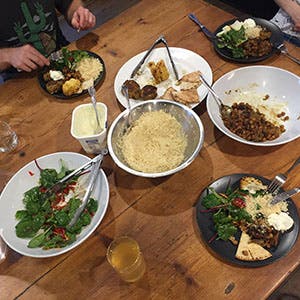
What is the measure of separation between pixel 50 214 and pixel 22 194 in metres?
0.18

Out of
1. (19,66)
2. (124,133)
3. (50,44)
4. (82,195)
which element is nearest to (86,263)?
(82,195)

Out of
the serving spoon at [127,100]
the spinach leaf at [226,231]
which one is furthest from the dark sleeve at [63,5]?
the spinach leaf at [226,231]

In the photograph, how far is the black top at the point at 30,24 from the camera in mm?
2105

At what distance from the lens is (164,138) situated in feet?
5.13

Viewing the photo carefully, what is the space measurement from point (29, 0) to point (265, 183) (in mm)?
1749

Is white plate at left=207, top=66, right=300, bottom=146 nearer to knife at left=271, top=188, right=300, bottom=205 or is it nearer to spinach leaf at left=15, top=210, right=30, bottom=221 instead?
knife at left=271, top=188, right=300, bottom=205

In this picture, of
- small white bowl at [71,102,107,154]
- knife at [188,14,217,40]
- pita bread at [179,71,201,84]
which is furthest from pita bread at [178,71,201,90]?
small white bowl at [71,102,107,154]

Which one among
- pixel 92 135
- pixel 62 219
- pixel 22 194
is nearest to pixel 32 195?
pixel 22 194

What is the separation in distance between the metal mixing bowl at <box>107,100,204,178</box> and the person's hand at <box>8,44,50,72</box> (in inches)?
28.3

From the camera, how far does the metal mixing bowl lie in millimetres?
1422

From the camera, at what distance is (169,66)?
196 centimetres

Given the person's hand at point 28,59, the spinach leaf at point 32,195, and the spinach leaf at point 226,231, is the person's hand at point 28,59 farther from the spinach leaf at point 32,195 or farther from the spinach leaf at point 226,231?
the spinach leaf at point 226,231

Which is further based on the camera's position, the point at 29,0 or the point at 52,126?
the point at 29,0

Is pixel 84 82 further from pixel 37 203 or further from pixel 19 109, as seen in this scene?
pixel 37 203
